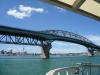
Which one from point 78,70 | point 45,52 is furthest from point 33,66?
point 78,70

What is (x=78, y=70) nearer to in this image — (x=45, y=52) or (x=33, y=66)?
(x=33, y=66)

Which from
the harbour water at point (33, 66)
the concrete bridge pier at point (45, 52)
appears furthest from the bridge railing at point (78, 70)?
the concrete bridge pier at point (45, 52)

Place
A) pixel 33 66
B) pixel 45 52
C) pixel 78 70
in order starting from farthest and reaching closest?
pixel 45 52 → pixel 33 66 → pixel 78 70

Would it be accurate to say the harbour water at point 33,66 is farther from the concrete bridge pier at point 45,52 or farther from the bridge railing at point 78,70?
the bridge railing at point 78,70

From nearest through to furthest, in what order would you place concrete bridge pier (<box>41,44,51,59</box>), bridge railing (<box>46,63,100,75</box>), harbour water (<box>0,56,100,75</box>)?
1. bridge railing (<box>46,63,100,75</box>)
2. harbour water (<box>0,56,100,75</box>)
3. concrete bridge pier (<box>41,44,51,59</box>)

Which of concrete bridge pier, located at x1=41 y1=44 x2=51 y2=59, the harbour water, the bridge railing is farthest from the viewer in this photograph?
concrete bridge pier, located at x1=41 y1=44 x2=51 y2=59

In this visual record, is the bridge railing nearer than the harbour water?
Yes

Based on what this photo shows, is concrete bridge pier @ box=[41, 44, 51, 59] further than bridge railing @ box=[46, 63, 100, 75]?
Yes

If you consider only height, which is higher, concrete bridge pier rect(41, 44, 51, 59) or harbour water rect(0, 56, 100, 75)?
concrete bridge pier rect(41, 44, 51, 59)

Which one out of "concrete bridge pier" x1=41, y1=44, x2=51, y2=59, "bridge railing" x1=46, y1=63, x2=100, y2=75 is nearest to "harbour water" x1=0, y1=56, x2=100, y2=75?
"concrete bridge pier" x1=41, y1=44, x2=51, y2=59

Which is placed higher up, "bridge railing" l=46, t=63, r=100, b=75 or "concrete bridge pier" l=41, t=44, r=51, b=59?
"concrete bridge pier" l=41, t=44, r=51, b=59

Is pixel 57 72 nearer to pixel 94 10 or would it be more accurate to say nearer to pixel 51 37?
pixel 94 10

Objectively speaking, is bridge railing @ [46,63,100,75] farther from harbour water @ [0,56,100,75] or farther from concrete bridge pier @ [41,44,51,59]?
concrete bridge pier @ [41,44,51,59]

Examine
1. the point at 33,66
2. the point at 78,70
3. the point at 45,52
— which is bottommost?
the point at 78,70
